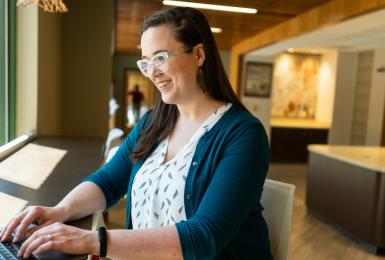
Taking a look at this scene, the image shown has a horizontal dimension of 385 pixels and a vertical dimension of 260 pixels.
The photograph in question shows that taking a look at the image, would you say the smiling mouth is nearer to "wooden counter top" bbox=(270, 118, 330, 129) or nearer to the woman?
the woman

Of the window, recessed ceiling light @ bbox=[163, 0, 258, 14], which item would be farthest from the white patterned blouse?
recessed ceiling light @ bbox=[163, 0, 258, 14]

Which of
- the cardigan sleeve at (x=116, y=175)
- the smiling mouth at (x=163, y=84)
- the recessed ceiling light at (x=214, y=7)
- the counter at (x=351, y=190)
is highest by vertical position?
the recessed ceiling light at (x=214, y=7)

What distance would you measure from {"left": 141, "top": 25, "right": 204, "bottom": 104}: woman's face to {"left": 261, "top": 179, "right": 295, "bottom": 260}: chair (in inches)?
17.2

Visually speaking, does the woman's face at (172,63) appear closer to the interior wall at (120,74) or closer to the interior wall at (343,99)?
the interior wall at (343,99)

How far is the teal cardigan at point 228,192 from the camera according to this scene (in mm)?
950

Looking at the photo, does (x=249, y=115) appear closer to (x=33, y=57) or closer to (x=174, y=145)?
(x=174, y=145)

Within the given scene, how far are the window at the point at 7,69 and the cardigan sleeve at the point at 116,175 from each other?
48.3 inches

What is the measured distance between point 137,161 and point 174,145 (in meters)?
0.15

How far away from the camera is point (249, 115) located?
112cm

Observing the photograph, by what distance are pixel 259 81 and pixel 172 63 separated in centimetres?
701

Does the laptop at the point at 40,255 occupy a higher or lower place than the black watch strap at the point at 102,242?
lower

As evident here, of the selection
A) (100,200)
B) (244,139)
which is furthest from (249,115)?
(100,200)

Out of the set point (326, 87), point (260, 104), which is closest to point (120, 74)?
point (260, 104)

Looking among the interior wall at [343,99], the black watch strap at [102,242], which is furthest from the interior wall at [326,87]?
the black watch strap at [102,242]
